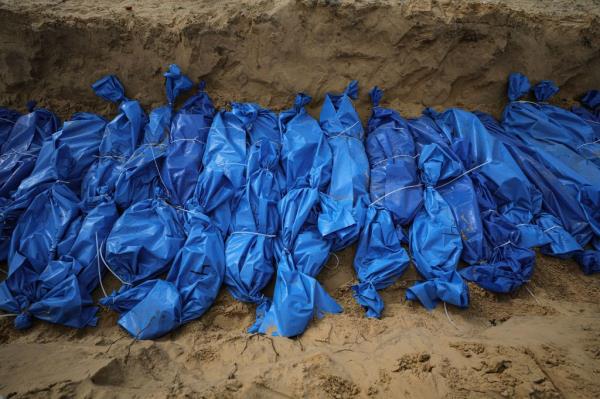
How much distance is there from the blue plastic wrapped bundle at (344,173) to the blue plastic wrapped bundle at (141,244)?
1054mm

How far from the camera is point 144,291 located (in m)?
2.36

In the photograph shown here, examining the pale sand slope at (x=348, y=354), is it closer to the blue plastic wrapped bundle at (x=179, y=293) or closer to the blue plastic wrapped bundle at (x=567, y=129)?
the blue plastic wrapped bundle at (x=179, y=293)

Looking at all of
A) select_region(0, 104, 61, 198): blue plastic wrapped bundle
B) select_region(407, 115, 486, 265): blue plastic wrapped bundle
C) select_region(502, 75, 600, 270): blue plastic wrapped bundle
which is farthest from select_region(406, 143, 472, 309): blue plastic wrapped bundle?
select_region(0, 104, 61, 198): blue plastic wrapped bundle

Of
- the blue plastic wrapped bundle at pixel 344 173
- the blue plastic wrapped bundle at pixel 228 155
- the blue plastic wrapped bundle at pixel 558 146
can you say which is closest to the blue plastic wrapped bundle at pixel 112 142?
the blue plastic wrapped bundle at pixel 228 155

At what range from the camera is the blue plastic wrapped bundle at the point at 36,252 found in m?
2.27

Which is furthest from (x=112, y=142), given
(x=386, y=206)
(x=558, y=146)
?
(x=558, y=146)

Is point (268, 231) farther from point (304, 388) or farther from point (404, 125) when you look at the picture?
point (404, 125)

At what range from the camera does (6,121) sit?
10.2 feet

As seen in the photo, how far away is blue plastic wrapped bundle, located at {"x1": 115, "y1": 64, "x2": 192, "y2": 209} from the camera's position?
2742 millimetres

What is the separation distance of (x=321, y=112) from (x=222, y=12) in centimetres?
121

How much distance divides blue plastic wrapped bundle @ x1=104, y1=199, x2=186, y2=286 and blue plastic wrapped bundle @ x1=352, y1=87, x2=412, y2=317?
1.31 metres

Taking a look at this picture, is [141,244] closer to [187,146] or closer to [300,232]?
[187,146]

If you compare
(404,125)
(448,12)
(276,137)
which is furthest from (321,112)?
(448,12)

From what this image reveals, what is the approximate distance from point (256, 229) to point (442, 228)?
1319mm
